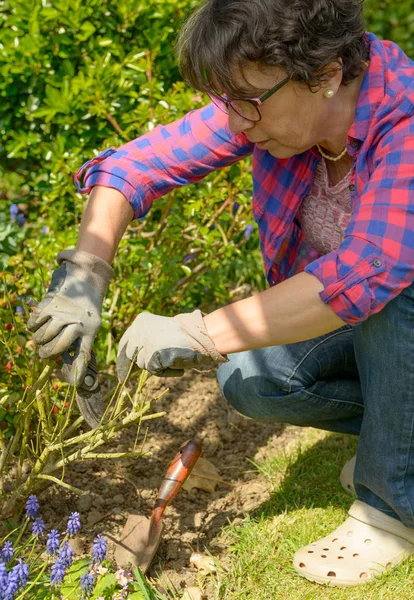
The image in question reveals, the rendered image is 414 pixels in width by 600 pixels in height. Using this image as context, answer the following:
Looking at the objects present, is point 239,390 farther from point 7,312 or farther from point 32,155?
point 32,155

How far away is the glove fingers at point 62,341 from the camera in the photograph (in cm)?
190

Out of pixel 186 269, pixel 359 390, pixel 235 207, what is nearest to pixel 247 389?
pixel 359 390

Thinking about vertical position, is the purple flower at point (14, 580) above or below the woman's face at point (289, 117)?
below

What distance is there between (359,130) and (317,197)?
1.06 ft

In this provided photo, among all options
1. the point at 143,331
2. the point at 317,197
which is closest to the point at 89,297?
the point at 143,331

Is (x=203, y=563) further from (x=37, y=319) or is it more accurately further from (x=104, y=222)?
(x=104, y=222)

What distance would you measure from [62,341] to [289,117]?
2.43ft

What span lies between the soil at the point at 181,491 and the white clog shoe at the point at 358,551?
263 mm

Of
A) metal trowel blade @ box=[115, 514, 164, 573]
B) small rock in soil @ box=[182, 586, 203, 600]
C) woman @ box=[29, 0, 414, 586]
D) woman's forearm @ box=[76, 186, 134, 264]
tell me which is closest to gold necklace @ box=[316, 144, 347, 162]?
woman @ box=[29, 0, 414, 586]

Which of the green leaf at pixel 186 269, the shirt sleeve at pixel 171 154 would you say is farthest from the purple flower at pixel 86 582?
the green leaf at pixel 186 269

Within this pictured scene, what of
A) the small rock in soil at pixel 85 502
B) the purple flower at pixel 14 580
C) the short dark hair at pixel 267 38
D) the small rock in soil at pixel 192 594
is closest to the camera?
the purple flower at pixel 14 580

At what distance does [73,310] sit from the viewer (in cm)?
195

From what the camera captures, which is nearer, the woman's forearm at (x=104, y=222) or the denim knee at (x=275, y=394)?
the woman's forearm at (x=104, y=222)

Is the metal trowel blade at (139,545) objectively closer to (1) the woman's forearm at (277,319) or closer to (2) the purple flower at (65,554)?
(2) the purple flower at (65,554)
